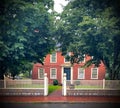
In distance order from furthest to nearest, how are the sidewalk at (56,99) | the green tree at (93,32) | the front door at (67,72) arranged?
the front door at (67,72) → the sidewalk at (56,99) → the green tree at (93,32)

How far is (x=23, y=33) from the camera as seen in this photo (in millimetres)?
3314

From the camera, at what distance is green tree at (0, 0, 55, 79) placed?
322 centimetres

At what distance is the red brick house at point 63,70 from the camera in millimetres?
3398

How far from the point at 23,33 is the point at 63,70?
44.1 inches

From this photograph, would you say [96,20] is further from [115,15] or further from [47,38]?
[47,38]

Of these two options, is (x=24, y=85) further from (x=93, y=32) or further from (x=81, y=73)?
(x=93, y=32)

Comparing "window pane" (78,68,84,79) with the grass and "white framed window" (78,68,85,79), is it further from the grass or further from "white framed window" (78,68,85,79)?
the grass

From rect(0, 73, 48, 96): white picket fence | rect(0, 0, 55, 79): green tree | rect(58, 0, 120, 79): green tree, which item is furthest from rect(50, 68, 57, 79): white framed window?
rect(58, 0, 120, 79): green tree

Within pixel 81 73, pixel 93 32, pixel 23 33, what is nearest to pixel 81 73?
pixel 81 73

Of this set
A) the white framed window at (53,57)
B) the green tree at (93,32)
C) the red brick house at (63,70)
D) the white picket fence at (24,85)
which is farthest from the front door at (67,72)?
the white picket fence at (24,85)

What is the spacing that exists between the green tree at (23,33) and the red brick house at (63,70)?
6.4 inches

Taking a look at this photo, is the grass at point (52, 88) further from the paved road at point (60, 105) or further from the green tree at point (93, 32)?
the green tree at point (93, 32)

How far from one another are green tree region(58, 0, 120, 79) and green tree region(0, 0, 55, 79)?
33 cm

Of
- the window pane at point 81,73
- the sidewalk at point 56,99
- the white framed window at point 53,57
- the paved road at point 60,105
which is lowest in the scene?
the paved road at point 60,105
